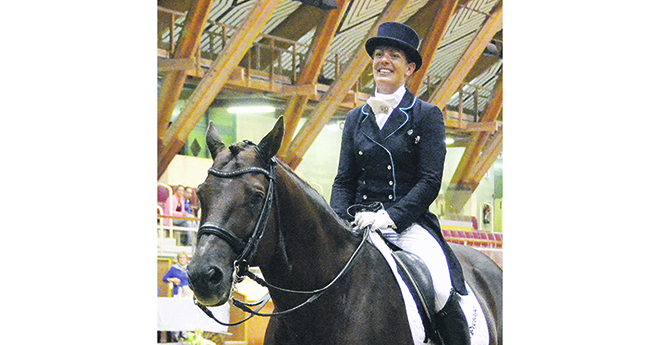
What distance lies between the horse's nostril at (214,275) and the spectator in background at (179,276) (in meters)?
4.73

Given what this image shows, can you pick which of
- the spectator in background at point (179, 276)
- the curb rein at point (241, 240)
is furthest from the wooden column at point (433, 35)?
the curb rein at point (241, 240)

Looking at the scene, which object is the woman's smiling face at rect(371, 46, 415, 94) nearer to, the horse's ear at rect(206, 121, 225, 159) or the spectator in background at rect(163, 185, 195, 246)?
the horse's ear at rect(206, 121, 225, 159)

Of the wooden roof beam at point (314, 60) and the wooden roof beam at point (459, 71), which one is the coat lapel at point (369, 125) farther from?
the wooden roof beam at point (459, 71)

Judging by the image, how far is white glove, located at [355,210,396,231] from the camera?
3863 mm

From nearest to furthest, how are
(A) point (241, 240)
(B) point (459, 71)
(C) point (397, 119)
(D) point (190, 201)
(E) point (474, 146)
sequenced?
(A) point (241, 240), (C) point (397, 119), (D) point (190, 201), (E) point (474, 146), (B) point (459, 71)

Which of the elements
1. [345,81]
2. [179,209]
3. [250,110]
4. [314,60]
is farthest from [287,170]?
[314,60]

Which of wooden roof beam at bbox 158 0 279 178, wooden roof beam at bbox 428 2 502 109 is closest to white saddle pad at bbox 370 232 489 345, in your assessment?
wooden roof beam at bbox 158 0 279 178

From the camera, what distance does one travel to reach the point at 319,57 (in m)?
15.3

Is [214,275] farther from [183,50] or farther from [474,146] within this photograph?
[183,50]

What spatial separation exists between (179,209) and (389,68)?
4052 mm

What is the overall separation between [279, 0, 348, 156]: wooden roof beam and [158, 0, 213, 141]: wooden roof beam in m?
3.17

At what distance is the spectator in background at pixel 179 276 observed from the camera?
784 centimetres
